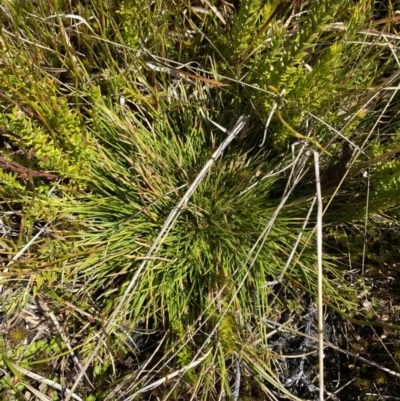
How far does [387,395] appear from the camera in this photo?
1.17m

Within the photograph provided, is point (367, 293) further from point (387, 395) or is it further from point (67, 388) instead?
point (67, 388)

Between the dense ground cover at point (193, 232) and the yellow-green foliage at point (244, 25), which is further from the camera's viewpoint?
the dense ground cover at point (193, 232)

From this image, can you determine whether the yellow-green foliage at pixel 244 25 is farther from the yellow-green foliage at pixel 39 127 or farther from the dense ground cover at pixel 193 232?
the yellow-green foliage at pixel 39 127

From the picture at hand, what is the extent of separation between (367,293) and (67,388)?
2.67 feet

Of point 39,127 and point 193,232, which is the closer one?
point 39,127

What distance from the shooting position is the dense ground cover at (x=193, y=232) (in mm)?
1119

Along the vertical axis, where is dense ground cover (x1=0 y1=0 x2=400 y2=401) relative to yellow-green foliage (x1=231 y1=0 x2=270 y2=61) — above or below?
below

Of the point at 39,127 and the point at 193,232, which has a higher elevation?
the point at 39,127

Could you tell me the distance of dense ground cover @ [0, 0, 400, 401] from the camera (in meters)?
1.12

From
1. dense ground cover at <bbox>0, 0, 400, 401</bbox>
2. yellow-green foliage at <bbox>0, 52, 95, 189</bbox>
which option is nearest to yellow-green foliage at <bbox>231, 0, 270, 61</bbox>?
dense ground cover at <bbox>0, 0, 400, 401</bbox>

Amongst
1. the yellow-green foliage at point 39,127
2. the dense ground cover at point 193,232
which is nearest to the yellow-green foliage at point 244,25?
the dense ground cover at point 193,232

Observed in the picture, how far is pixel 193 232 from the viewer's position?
120 centimetres

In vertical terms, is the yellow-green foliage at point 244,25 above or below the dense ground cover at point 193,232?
above

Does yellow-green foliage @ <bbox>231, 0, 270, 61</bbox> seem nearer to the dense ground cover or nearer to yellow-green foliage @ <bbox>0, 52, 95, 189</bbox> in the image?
the dense ground cover
